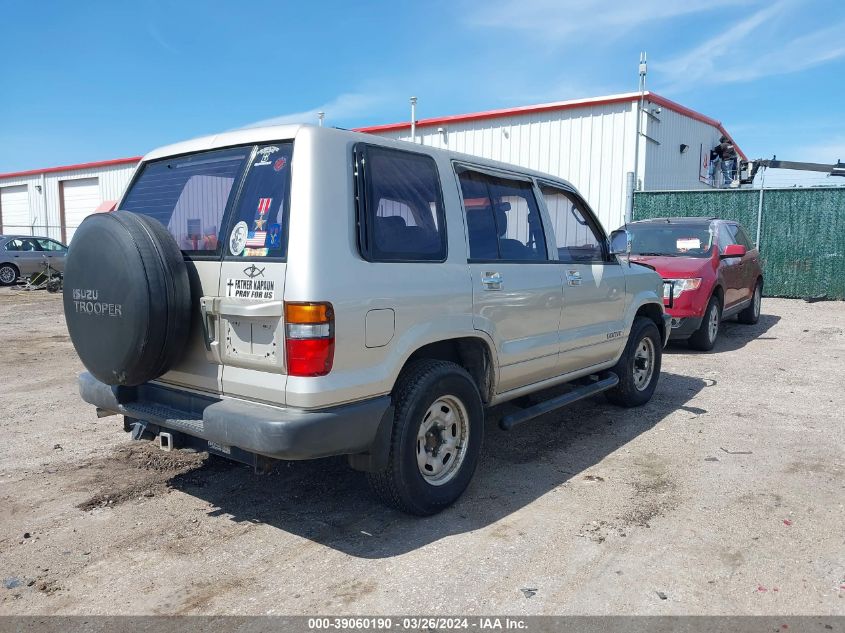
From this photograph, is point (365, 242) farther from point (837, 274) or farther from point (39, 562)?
point (837, 274)

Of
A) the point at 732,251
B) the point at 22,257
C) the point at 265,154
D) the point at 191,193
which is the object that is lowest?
the point at 22,257

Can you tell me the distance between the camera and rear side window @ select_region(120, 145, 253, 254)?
11.6 feet

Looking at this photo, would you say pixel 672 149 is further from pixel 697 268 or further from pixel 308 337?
pixel 308 337

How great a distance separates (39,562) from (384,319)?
2.12m

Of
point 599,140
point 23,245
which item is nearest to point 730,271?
point 599,140

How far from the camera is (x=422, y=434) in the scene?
150 inches

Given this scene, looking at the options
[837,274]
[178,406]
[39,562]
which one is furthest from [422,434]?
[837,274]

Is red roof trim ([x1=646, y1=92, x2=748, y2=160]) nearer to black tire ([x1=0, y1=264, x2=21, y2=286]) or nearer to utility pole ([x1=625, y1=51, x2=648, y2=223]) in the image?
utility pole ([x1=625, y1=51, x2=648, y2=223])

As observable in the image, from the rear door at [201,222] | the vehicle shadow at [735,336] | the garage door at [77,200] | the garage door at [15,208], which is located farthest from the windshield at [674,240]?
the garage door at [15,208]

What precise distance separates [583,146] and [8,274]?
1724cm

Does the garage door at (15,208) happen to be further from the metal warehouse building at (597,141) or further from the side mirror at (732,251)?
the side mirror at (732,251)

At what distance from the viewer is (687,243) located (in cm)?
941

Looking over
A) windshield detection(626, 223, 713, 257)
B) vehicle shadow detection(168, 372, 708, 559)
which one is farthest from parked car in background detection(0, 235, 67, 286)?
vehicle shadow detection(168, 372, 708, 559)

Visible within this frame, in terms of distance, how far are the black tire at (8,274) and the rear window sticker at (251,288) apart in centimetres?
2027
